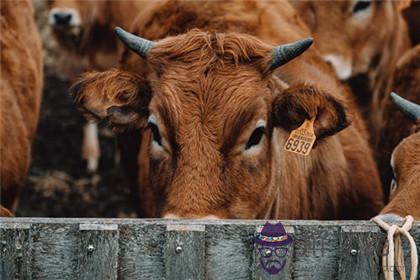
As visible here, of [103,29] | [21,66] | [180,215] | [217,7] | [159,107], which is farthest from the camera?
[103,29]

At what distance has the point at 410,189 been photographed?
436cm

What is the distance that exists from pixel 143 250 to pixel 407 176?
5.39 feet

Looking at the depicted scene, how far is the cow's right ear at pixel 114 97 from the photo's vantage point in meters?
4.79

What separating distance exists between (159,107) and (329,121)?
2.83ft

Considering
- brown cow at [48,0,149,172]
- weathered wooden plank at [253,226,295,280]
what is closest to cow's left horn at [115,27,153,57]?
weathered wooden plank at [253,226,295,280]

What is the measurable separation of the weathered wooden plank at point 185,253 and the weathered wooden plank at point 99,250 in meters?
0.20

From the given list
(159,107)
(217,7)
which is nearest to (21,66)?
(217,7)

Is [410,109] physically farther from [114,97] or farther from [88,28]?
[88,28]

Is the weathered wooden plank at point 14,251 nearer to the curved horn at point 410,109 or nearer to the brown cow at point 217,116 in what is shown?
the brown cow at point 217,116

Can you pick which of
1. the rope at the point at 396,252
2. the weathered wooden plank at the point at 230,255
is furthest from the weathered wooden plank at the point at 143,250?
the rope at the point at 396,252

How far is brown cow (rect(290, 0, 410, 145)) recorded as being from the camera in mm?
8547

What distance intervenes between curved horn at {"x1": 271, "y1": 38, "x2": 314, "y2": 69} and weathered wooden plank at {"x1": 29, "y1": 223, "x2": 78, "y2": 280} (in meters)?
1.66

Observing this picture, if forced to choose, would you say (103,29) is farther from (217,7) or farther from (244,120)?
(244,120)

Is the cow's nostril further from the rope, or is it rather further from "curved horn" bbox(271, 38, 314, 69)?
the rope
